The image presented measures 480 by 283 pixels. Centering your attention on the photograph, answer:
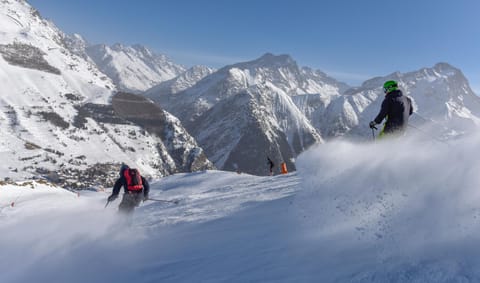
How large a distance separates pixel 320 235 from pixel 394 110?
576 centimetres

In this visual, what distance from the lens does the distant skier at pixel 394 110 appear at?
491 inches

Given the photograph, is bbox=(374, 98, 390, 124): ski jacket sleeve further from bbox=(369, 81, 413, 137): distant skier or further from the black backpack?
the black backpack

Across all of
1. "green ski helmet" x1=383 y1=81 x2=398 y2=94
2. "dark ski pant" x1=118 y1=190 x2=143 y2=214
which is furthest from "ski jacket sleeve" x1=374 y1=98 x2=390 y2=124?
"dark ski pant" x1=118 y1=190 x2=143 y2=214

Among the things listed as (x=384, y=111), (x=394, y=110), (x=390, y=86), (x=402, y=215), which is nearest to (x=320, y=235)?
(x=402, y=215)

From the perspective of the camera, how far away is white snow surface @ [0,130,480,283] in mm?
7062

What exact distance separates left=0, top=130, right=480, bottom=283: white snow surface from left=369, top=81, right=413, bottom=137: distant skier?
3.34 ft

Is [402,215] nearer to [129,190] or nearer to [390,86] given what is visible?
[390,86]

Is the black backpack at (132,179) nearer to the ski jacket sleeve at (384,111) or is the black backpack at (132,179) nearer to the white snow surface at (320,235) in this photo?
the white snow surface at (320,235)

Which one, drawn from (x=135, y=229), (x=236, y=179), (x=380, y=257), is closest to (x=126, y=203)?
(x=135, y=229)

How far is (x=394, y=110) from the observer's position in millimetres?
12555

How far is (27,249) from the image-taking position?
11766 millimetres

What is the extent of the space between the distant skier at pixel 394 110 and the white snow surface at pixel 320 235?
1018 mm

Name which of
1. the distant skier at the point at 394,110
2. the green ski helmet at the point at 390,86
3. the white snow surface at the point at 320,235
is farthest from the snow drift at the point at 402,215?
the green ski helmet at the point at 390,86

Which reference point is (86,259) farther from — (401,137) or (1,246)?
(401,137)
